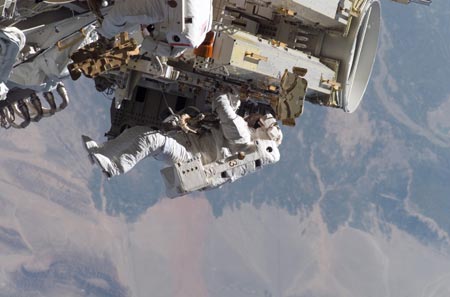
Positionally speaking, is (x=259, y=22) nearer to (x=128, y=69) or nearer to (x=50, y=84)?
(x=128, y=69)

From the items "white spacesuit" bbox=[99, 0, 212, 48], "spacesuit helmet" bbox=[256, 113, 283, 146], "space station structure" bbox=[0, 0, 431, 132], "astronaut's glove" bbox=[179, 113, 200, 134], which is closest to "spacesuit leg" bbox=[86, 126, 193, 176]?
"astronaut's glove" bbox=[179, 113, 200, 134]

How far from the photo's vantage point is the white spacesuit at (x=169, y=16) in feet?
39.1

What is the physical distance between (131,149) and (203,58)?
2115 millimetres

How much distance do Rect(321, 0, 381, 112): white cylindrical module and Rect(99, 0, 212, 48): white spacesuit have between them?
237 inches

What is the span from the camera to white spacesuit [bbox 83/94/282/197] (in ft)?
49.7

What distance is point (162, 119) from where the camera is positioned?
17.7 m

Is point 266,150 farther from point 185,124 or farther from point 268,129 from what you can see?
point 185,124

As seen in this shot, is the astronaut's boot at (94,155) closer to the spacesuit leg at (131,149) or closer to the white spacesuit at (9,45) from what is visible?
the spacesuit leg at (131,149)

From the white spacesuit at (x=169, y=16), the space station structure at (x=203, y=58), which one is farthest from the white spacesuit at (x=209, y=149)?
the white spacesuit at (x=169, y=16)

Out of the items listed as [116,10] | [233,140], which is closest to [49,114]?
[233,140]

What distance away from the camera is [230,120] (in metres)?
15.8

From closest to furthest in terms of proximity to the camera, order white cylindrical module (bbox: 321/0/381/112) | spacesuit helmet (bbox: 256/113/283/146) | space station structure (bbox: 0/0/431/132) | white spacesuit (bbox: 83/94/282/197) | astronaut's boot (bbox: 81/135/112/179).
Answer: space station structure (bbox: 0/0/431/132), astronaut's boot (bbox: 81/135/112/179), white spacesuit (bbox: 83/94/282/197), spacesuit helmet (bbox: 256/113/283/146), white cylindrical module (bbox: 321/0/381/112)

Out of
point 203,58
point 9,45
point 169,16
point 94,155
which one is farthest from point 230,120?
point 9,45

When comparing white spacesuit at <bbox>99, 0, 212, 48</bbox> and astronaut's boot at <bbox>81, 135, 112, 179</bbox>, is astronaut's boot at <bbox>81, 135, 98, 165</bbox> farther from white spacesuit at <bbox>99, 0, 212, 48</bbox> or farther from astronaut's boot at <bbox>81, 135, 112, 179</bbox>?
white spacesuit at <bbox>99, 0, 212, 48</bbox>
